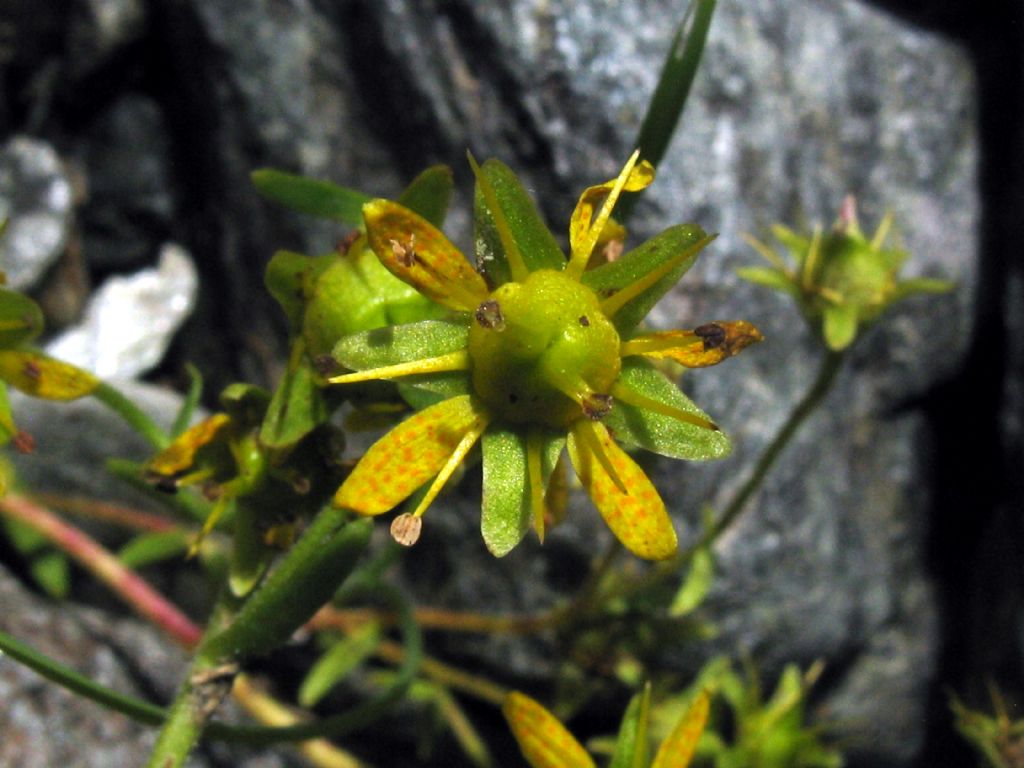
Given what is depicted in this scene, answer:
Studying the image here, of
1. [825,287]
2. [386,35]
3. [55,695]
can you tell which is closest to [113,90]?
[386,35]

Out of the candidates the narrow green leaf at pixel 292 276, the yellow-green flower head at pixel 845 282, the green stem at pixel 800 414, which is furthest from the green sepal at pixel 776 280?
the narrow green leaf at pixel 292 276

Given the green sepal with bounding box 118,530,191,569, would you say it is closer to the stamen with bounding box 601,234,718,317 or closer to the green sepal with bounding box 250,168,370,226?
the green sepal with bounding box 250,168,370,226

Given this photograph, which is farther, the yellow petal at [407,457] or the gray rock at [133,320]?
the gray rock at [133,320]

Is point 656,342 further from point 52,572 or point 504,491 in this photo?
point 52,572

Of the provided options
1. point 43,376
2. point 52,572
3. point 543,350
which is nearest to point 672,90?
point 543,350

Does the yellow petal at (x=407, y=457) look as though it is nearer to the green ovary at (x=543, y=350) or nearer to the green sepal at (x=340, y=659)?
the green ovary at (x=543, y=350)

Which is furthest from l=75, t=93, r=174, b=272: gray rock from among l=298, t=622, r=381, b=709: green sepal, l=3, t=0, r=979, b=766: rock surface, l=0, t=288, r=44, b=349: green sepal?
l=0, t=288, r=44, b=349: green sepal
